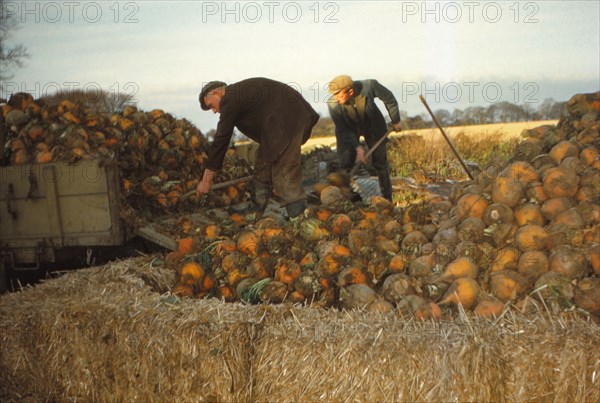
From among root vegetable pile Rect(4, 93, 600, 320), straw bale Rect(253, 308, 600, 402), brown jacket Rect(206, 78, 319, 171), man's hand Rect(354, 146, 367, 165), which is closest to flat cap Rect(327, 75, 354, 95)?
man's hand Rect(354, 146, 367, 165)

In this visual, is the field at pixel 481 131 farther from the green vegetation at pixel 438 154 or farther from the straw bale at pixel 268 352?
the straw bale at pixel 268 352

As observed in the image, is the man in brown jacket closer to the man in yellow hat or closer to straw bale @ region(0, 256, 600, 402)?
the man in yellow hat

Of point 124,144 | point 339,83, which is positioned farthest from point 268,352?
point 339,83

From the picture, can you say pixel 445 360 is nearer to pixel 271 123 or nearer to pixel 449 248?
pixel 449 248

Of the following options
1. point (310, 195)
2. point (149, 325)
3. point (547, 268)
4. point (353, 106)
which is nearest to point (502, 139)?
point (353, 106)

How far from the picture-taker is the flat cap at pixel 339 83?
749 centimetres

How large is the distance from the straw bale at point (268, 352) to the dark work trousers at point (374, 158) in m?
3.98

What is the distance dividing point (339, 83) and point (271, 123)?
1728 mm

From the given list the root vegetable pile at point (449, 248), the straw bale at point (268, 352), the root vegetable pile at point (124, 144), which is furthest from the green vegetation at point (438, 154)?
the straw bale at point (268, 352)

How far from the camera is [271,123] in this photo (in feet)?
20.1

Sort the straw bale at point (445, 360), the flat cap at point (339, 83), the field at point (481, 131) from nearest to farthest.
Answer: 1. the straw bale at point (445, 360)
2. the flat cap at point (339, 83)
3. the field at point (481, 131)

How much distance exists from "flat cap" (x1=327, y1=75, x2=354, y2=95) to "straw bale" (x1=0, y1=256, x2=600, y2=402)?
3.82 m

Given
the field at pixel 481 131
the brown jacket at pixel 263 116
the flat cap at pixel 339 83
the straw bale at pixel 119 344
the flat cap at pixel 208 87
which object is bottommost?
the straw bale at pixel 119 344

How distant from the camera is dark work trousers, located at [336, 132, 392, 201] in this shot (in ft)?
26.6
